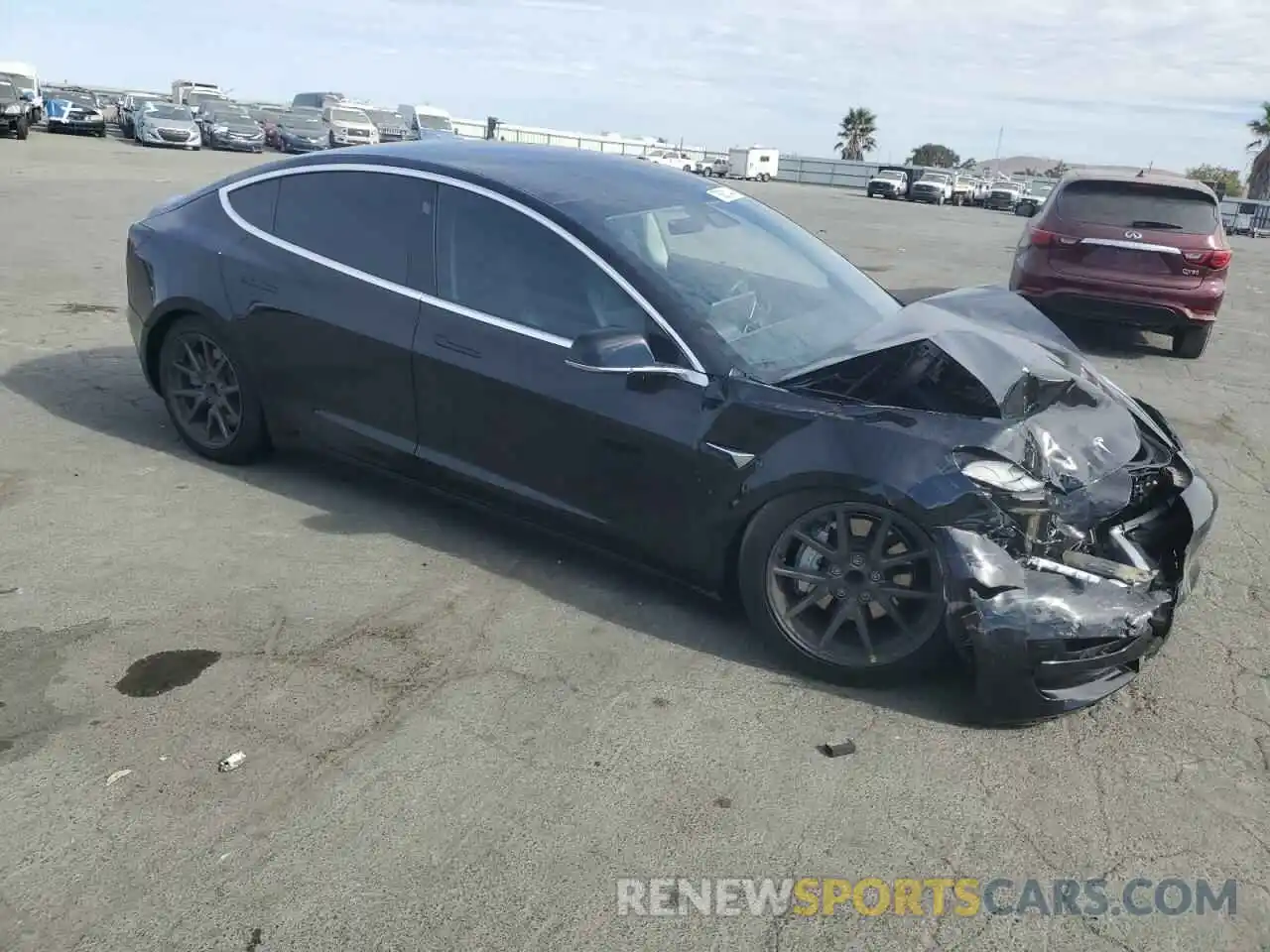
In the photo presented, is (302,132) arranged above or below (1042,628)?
below

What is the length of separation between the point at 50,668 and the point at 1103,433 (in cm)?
369

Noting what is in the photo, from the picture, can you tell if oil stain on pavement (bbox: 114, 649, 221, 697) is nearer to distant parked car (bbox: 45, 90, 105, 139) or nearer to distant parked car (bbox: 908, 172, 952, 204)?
distant parked car (bbox: 45, 90, 105, 139)

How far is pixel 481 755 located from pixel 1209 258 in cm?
876

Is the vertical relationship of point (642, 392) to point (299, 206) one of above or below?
below

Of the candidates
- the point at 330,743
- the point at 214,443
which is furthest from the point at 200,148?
the point at 330,743

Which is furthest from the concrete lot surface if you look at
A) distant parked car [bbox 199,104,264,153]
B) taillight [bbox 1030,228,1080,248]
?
distant parked car [bbox 199,104,264,153]

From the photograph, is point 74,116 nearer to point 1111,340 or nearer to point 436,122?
point 436,122

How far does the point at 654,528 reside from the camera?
12.8 feet

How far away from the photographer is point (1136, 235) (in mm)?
9406

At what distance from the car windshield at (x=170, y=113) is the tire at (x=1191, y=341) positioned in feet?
115

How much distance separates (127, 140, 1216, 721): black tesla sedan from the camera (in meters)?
3.35

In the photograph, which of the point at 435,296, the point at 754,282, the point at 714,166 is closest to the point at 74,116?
the point at 714,166

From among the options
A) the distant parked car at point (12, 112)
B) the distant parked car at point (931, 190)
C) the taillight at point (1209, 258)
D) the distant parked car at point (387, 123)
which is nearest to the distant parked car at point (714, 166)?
the distant parked car at point (931, 190)

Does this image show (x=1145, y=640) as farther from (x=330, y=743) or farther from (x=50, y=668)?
(x=50, y=668)
